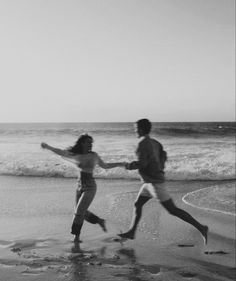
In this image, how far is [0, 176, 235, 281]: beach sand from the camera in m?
4.84

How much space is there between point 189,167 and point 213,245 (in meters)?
10.2

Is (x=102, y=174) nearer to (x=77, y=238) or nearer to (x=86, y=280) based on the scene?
(x=77, y=238)

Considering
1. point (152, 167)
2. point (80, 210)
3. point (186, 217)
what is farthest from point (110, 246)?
point (152, 167)

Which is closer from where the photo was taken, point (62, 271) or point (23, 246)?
point (62, 271)

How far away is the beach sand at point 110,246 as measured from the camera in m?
4.84

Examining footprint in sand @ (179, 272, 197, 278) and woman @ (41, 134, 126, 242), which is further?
woman @ (41, 134, 126, 242)

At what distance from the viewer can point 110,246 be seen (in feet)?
20.0

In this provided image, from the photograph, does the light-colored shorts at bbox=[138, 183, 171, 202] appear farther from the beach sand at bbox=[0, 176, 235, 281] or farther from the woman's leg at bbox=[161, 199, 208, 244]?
the beach sand at bbox=[0, 176, 235, 281]

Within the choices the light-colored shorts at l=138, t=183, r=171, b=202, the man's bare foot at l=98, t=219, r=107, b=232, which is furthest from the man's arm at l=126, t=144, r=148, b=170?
the man's bare foot at l=98, t=219, r=107, b=232

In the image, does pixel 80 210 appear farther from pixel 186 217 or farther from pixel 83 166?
pixel 186 217

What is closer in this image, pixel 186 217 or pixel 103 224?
pixel 186 217

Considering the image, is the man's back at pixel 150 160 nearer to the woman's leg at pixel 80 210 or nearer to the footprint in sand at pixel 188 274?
the woman's leg at pixel 80 210

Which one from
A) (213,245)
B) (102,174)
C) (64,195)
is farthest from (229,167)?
(213,245)

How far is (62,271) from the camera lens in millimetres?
4883
